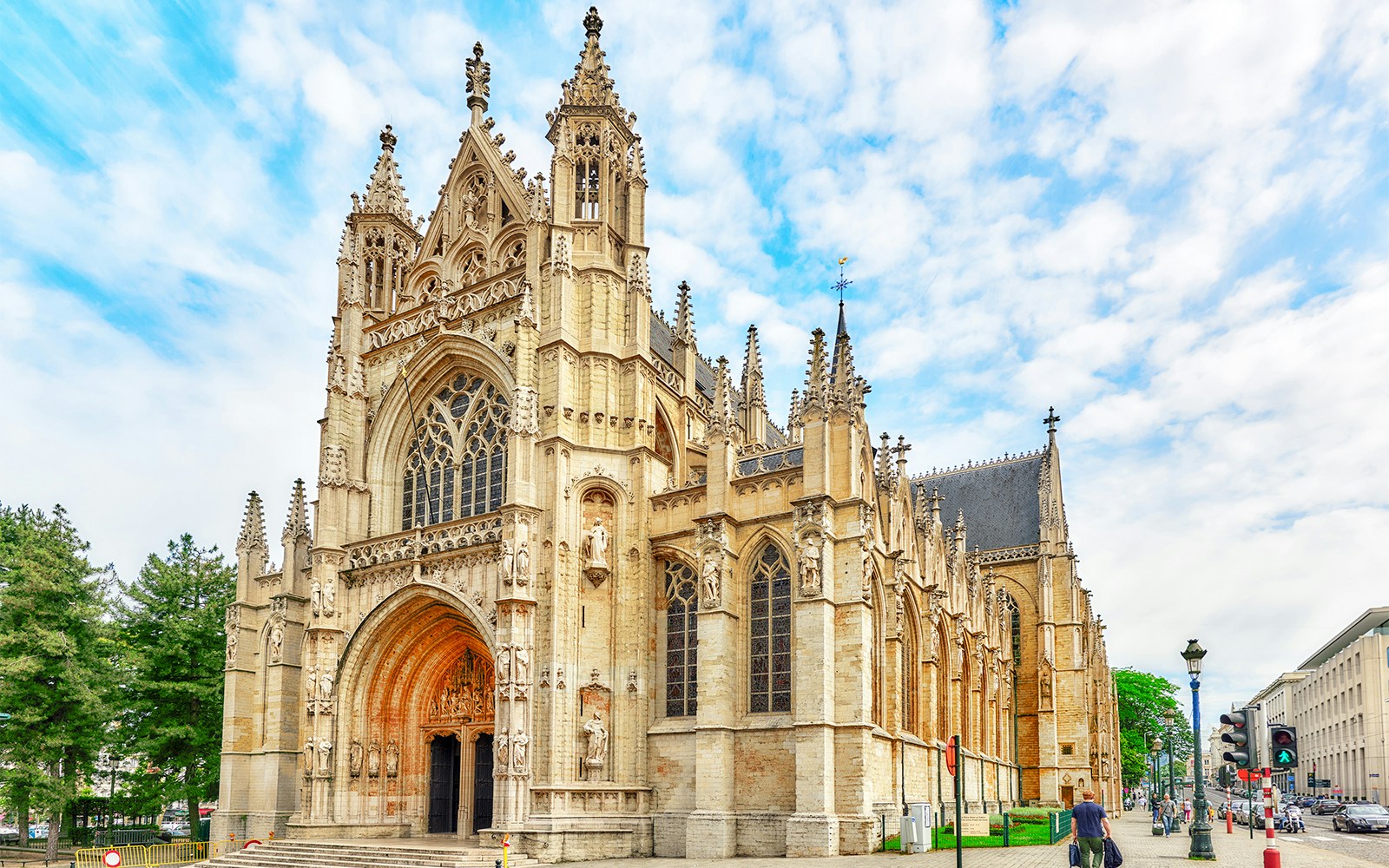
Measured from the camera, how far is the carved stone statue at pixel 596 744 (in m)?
25.7

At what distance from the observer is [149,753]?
111ft

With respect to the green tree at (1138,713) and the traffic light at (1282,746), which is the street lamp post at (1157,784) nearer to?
the green tree at (1138,713)

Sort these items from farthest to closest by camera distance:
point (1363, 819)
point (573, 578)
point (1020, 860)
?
point (1363, 819) → point (573, 578) → point (1020, 860)

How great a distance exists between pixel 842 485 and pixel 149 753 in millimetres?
24368

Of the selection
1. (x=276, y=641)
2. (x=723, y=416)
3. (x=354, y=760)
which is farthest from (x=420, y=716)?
(x=723, y=416)

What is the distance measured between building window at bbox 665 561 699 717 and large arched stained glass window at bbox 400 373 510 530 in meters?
5.49

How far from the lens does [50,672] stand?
30.2 metres

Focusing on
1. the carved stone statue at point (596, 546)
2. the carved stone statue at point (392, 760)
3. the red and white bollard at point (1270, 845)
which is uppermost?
the carved stone statue at point (596, 546)

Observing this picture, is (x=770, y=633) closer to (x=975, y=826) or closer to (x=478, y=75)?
(x=975, y=826)

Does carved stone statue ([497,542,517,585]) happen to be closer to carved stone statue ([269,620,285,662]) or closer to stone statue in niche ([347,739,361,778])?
stone statue in niche ([347,739,361,778])

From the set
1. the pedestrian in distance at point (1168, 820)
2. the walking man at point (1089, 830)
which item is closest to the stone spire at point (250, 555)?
the walking man at point (1089, 830)

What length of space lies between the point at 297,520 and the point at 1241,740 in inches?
1075

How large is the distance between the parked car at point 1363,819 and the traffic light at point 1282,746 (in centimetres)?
3373

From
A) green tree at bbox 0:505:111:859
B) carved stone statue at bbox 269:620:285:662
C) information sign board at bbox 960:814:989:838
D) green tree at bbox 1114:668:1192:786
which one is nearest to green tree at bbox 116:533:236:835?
green tree at bbox 0:505:111:859
